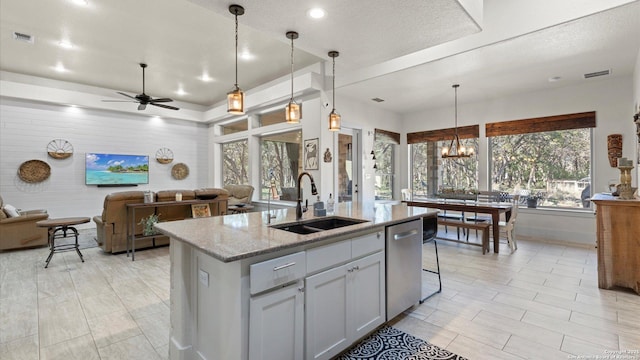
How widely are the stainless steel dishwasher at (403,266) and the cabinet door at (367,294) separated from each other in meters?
0.12

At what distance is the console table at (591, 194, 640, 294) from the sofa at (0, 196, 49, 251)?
7763mm

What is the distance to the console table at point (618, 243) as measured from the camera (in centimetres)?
309

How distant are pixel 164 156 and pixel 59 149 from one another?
214cm

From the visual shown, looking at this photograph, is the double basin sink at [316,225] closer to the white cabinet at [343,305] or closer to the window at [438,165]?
the white cabinet at [343,305]

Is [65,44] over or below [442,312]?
over

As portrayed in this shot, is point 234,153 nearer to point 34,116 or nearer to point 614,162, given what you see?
point 34,116

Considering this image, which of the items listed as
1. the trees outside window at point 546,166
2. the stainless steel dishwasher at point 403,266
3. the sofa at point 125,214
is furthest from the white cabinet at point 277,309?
the trees outside window at point 546,166

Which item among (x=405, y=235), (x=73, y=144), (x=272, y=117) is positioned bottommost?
(x=405, y=235)

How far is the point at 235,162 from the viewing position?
819 cm

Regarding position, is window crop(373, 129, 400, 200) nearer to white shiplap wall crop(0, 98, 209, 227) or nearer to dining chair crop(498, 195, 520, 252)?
dining chair crop(498, 195, 520, 252)

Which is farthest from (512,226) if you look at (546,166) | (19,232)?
(19,232)

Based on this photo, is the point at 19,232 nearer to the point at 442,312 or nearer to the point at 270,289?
the point at 270,289

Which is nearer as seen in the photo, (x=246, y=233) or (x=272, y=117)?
(x=246, y=233)

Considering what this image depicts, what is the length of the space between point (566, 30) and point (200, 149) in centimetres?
833
